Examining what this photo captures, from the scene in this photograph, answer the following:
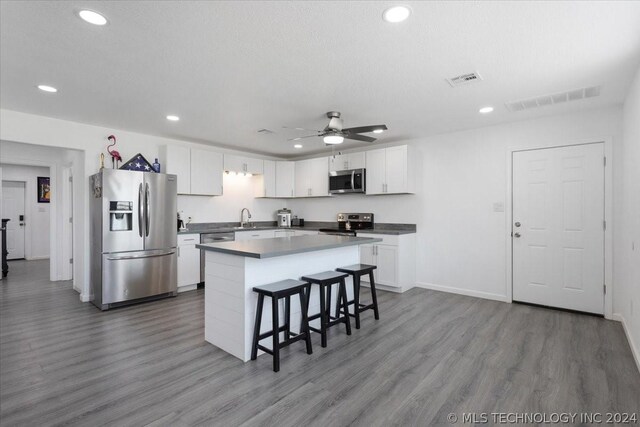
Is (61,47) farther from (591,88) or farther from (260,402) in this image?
(591,88)

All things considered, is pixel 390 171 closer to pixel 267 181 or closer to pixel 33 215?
pixel 267 181

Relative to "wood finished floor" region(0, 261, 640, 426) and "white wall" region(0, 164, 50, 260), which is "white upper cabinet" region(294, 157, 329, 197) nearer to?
"wood finished floor" region(0, 261, 640, 426)

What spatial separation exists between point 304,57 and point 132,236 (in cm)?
337

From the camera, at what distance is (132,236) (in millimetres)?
4332

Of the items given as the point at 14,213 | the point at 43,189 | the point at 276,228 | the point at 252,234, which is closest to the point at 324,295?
the point at 252,234

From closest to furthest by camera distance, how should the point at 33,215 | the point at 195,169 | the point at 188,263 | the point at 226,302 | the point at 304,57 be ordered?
the point at 304,57 → the point at 226,302 → the point at 188,263 → the point at 195,169 → the point at 33,215

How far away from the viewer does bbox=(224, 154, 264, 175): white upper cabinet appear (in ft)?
18.9

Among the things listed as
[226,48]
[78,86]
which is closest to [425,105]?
[226,48]

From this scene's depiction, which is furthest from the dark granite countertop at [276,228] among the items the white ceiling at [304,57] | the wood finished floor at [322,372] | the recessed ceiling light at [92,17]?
the recessed ceiling light at [92,17]

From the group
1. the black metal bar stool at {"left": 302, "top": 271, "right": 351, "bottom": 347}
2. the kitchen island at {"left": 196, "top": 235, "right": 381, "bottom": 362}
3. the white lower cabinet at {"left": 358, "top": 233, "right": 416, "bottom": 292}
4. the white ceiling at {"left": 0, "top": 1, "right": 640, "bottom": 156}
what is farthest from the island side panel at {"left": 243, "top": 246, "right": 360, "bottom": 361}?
the white ceiling at {"left": 0, "top": 1, "right": 640, "bottom": 156}

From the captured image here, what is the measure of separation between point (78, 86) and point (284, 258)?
2.55m

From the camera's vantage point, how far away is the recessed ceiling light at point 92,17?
1.95m

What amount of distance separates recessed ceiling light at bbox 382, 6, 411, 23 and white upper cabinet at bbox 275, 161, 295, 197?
15.5ft

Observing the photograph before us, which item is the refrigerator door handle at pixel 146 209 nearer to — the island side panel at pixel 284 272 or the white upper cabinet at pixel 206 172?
the white upper cabinet at pixel 206 172
